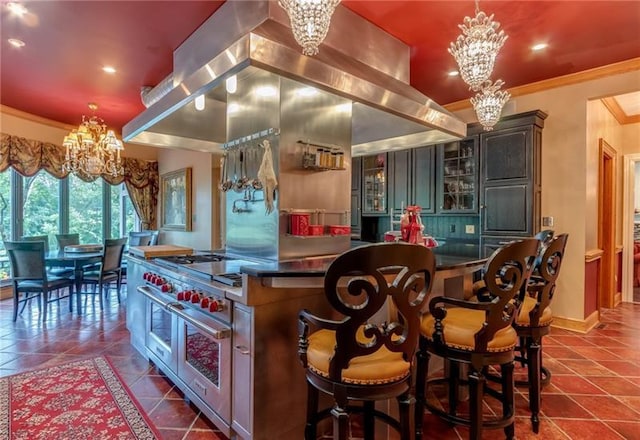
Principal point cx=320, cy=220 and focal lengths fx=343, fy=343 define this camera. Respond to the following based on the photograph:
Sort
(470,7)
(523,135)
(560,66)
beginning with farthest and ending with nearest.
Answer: (523,135)
(560,66)
(470,7)

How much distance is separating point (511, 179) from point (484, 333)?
2.79 metres

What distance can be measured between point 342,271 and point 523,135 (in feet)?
11.3

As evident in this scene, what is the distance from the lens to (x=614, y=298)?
4789 millimetres

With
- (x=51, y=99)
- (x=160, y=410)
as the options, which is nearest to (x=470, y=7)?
(x=160, y=410)

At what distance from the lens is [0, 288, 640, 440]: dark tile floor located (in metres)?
1.99

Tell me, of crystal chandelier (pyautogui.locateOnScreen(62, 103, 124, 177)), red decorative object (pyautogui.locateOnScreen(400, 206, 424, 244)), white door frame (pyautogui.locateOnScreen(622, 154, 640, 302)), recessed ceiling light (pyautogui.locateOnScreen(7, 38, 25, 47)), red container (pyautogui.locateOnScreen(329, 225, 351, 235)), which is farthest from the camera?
white door frame (pyautogui.locateOnScreen(622, 154, 640, 302))

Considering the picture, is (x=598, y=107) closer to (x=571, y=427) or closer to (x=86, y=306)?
(x=571, y=427)

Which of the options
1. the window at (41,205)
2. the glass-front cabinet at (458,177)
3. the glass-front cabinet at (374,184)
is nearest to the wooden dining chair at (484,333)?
the glass-front cabinet at (458,177)

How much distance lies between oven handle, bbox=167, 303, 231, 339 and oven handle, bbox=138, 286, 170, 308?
85 mm

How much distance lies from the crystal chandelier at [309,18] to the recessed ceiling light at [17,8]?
226 cm

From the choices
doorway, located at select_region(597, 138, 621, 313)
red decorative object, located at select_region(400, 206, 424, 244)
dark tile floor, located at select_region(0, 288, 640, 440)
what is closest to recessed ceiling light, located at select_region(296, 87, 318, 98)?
red decorative object, located at select_region(400, 206, 424, 244)

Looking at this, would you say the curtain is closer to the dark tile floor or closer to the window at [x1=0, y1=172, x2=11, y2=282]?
the window at [x1=0, y1=172, x2=11, y2=282]

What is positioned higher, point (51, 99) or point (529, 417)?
point (51, 99)

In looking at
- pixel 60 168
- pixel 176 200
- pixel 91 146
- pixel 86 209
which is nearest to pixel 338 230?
pixel 91 146
